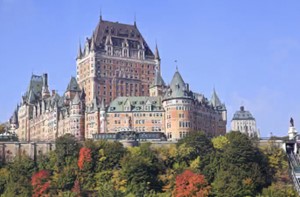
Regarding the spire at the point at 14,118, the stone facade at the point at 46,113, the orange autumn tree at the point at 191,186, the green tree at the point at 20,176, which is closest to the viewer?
the orange autumn tree at the point at 191,186

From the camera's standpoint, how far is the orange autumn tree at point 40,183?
336 ft

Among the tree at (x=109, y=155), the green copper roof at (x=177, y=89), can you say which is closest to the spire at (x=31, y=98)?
the green copper roof at (x=177, y=89)

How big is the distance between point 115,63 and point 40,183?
63.0 m

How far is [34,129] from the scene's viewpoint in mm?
171125

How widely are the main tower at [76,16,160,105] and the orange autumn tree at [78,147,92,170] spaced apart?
149ft

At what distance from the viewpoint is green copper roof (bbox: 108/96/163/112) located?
479 feet

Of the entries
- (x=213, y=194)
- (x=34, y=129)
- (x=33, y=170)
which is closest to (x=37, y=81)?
(x=34, y=129)

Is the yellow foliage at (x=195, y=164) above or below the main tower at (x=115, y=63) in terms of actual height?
below

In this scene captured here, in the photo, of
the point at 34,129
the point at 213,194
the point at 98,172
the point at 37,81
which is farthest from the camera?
the point at 37,81

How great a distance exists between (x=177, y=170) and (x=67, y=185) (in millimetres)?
18012

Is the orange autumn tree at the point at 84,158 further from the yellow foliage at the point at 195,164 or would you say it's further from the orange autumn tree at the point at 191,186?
the yellow foliage at the point at 195,164

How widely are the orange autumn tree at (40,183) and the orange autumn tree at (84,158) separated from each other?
5856 millimetres

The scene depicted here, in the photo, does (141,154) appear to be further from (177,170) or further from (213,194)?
(213,194)

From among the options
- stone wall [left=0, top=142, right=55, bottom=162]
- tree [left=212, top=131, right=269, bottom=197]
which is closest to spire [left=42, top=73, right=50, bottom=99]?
stone wall [left=0, top=142, right=55, bottom=162]
